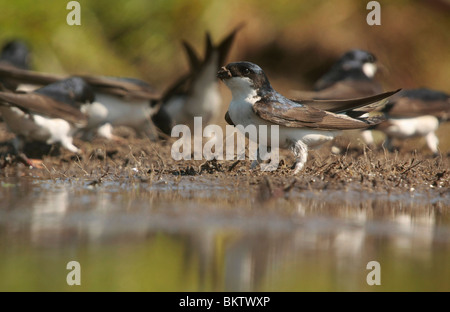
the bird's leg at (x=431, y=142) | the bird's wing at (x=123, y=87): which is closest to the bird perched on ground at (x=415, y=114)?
the bird's leg at (x=431, y=142)

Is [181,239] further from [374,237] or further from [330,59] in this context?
[330,59]

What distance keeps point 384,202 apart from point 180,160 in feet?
6.76

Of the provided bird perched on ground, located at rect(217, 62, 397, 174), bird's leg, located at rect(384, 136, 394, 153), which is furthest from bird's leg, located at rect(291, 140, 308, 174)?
bird's leg, located at rect(384, 136, 394, 153)

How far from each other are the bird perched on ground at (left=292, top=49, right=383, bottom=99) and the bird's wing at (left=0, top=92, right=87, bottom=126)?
2.30 m

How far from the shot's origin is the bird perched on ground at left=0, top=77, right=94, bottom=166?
19.7ft

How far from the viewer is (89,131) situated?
749 cm

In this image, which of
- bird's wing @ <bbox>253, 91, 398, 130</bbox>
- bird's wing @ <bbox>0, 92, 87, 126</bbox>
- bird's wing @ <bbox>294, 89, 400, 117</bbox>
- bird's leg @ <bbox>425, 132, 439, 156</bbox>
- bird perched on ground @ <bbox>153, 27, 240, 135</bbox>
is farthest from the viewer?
bird perched on ground @ <bbox>153, 27, 240, 135</bbox>

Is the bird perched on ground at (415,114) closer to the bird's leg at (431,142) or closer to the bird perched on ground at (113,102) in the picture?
the bird's leg at (431,142)

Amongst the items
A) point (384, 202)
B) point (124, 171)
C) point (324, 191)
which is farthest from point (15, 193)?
point (384, 202)

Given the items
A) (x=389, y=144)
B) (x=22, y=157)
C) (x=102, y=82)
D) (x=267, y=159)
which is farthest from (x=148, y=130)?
(x=267, y=159)

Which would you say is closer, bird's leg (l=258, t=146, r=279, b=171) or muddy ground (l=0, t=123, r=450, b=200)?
muddy ground (l=0, t=123, r=450, b=200)

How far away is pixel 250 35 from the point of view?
35.0 ft

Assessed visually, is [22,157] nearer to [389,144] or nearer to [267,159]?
[267,159]

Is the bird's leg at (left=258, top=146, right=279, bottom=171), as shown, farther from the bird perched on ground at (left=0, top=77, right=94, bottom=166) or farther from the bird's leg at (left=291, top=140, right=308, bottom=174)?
the bird perched on ground at (left=0, top=77, right=94, bottom=166)
